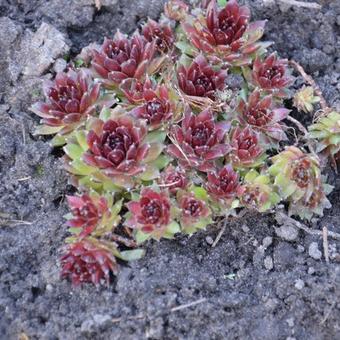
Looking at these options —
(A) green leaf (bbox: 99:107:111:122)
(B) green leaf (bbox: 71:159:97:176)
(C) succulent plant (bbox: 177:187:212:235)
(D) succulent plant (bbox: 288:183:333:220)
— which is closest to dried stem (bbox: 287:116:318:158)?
(D) succulent plant (bbox: 288:183:333:220)

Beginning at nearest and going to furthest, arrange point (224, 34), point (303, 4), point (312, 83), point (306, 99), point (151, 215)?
point (151, 215) < point (224, 34) < point (306, 99) < point (312, 83) < point (303, 4)

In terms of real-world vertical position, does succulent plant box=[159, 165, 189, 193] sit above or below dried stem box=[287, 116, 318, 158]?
below

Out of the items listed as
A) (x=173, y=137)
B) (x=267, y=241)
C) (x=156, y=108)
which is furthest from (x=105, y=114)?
(x=267, y=241)

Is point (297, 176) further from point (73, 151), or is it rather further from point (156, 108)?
point (73, 151)

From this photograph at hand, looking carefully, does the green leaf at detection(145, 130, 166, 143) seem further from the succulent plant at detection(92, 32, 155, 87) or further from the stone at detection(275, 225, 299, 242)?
the stone at detection(275, 225, 299, 242)

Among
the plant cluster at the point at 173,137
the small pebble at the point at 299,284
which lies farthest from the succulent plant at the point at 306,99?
the small pebble at the point at 299,284

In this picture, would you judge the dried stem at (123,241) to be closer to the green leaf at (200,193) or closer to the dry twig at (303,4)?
the green leaf at (200,193)

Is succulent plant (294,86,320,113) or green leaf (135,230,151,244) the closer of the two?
green leaf (135,230,151,244)
